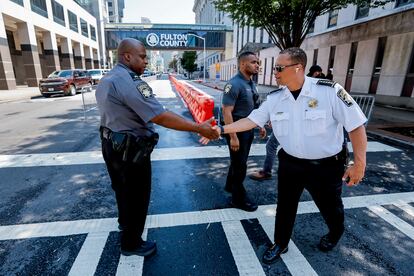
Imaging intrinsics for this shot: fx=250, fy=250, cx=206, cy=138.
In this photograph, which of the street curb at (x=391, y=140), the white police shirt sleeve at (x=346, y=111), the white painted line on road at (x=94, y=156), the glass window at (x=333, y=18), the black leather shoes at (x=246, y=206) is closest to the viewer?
the white police shirt sleeve at (x=346, y=111)

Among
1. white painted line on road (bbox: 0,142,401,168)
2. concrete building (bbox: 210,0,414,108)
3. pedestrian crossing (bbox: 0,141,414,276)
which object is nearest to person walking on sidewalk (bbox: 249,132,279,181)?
pedestrian crossing (bbox: 0,141,414,276)

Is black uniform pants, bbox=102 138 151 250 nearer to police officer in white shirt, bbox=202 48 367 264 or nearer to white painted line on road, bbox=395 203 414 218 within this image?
police officer in white shirt, bbox=202 48 367 264

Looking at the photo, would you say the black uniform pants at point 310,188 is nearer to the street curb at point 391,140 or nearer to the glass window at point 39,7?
the street curb at point 391,140

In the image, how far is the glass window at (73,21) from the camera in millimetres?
35969

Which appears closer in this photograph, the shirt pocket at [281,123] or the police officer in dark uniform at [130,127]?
the police officer in dark uniform at [130,127]

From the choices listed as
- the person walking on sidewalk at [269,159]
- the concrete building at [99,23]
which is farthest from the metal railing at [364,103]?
the concrete building at [99,23]

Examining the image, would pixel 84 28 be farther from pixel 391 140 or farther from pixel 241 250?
pixel 241 250

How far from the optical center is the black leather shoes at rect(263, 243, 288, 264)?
258 cm

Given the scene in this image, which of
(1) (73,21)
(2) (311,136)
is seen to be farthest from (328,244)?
(1) (73,21)

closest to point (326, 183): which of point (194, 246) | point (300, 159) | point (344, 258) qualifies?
point (300, 159)

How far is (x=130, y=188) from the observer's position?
7.98 feet

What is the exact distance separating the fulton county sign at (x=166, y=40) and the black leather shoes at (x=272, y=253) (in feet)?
208

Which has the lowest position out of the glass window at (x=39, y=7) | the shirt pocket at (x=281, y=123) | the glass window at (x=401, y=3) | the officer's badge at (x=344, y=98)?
the shirt pocket at (x=281, y=123)

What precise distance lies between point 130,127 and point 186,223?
5.36 ft
